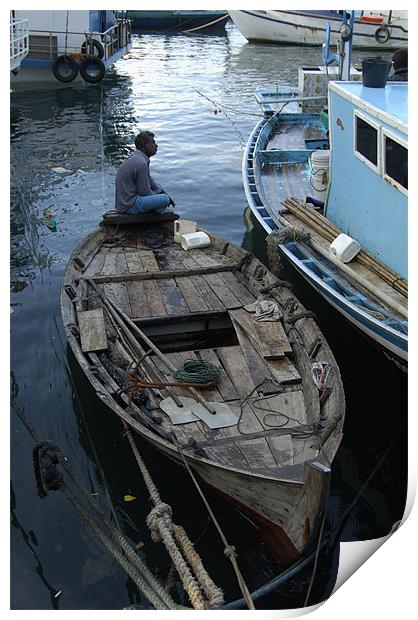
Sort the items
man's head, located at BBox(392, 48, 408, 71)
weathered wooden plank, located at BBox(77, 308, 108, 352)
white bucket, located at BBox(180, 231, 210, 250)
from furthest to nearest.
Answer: man's head, located at BBox(392, 48, 408, 71) < white bucket, located at BBox(180, 231, 210, 250) < weathered wooden plank, located at BBox(77, 308, 108, 352)

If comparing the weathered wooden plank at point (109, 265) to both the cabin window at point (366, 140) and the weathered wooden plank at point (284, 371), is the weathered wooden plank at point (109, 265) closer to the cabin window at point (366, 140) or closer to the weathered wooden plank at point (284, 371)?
the weathered wooden plank at point (284, 371)

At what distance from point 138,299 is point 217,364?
1603 millimetres

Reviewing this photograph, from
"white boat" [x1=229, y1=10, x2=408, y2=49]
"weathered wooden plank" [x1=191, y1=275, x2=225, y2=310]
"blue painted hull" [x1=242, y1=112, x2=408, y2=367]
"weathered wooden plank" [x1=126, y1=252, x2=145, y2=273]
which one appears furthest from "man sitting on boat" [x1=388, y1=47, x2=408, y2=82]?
"white boat" [x1=229, y1=10, x2=408, y2=49]

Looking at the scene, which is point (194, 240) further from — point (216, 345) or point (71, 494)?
point (71, 494)

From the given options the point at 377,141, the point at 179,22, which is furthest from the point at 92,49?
the point at 377,141

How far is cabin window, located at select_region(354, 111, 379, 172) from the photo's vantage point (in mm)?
7957

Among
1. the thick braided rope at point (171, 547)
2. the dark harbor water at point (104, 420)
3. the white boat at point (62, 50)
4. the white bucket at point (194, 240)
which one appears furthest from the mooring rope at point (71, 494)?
the white boat at point (62, 50)

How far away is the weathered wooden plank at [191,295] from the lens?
25.7ft

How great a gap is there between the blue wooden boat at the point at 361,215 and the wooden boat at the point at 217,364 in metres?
0.80

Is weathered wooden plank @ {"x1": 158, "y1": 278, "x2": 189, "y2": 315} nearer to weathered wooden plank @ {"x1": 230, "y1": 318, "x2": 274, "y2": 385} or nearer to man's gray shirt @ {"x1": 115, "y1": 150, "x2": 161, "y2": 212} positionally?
weathered wooden plank @ {"x1": 230, "y1": 318, "x2": 274, "y2": 385}

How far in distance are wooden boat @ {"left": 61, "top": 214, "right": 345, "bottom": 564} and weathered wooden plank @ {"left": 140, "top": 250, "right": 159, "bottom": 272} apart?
3 centimetres

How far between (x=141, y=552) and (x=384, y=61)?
668 cm

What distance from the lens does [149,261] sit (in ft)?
29.3

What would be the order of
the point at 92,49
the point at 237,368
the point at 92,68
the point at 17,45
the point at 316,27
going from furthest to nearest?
the point at 316,27
the point at 92,49
the point at 92,68
the point at 17,45
the point at 237,368
